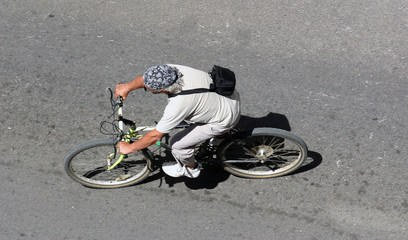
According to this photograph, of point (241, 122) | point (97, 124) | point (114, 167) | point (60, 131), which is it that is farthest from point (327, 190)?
point (60, 131)

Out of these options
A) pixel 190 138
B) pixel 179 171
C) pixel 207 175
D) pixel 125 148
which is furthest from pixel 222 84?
pixel 207 175

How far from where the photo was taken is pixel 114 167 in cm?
499

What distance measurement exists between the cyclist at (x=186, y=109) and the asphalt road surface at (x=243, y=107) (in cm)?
99

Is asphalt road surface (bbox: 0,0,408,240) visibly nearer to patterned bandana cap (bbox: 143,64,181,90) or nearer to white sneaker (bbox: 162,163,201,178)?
white sneaker (bbox: 162,163,201,178)

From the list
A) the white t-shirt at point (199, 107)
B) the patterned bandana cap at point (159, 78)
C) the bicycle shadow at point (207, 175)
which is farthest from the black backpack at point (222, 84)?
the bicycle shadow at point (207, 175)

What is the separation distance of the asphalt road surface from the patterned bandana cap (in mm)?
1778

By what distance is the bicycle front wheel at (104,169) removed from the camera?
16.2 feet

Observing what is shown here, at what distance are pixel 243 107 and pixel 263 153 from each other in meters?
1.03

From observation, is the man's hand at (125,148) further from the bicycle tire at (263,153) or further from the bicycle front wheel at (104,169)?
the bicycle tire at (263,153)

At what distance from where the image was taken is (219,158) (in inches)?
195

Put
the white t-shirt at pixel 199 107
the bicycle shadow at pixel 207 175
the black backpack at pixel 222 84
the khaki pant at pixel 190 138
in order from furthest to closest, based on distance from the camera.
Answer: the bicycle shadow at pixel 207 175, the khaki pant at pixel 190 138, the black backpack at pixel 222 84, the white t-shirt at pixel 199 107

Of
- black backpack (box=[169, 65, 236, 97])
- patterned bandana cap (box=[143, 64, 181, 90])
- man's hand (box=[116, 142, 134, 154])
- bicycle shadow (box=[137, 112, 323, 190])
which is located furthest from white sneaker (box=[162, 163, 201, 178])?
patterned bandana cap (box=[143, 64, 181, 90])

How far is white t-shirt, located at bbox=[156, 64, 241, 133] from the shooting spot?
151 inches

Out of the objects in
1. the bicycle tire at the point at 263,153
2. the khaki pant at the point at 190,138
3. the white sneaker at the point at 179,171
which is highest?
the bicycle tire at the point at 263,153
